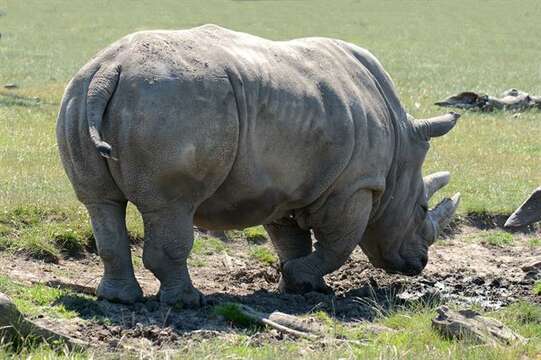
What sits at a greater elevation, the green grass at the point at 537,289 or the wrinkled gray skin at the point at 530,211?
the wrinkled gray skin at the point at 530,211

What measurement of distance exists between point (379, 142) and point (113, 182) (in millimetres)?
2614

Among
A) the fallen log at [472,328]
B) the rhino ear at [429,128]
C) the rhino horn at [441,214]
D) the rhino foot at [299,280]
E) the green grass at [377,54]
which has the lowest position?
the green grass at [377,54]

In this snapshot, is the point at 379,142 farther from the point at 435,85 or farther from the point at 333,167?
the point at 435,85

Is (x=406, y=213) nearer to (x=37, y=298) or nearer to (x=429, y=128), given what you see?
(x=429, y=128)

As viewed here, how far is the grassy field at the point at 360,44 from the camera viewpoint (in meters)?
10.4

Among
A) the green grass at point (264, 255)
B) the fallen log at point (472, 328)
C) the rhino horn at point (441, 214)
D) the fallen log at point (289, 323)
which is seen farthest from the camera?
the green grass at point (264, 255)

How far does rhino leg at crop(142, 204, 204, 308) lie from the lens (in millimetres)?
8336

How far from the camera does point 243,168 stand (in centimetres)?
863

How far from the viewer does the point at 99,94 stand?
8023 mm

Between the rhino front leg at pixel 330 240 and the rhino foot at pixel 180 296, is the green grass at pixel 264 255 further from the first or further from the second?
the rhino foot at pixel 180 296

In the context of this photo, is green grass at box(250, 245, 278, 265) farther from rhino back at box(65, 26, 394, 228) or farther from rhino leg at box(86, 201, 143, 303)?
rhino leg at box(86, 201, 143, 303)

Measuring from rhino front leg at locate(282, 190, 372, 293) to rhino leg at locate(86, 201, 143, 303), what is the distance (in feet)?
5.66

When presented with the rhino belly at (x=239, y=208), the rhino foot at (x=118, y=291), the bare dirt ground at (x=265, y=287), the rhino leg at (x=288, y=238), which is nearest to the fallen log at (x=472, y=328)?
the bare dirt ground at (x=265, y=287)

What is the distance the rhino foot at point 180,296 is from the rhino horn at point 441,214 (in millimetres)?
3074
